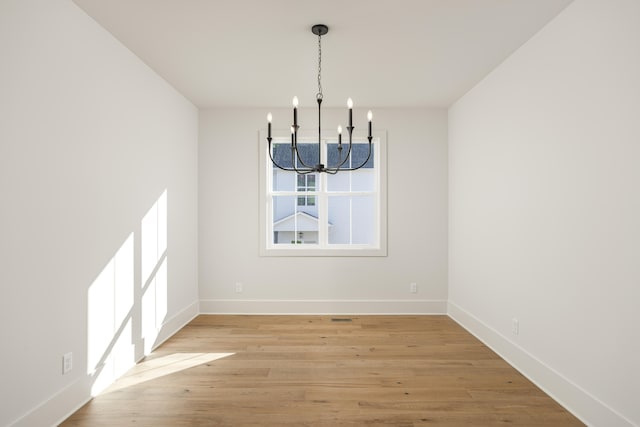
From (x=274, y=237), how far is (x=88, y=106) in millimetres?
2804

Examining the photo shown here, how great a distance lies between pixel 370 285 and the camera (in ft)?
16.0

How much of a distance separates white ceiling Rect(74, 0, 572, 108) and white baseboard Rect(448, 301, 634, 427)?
7.83 feet

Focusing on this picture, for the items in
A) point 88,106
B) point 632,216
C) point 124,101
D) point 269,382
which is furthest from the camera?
point 124,101

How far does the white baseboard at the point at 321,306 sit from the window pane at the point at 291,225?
0.78m

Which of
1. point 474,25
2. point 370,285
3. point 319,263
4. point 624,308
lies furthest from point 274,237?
point 624,308

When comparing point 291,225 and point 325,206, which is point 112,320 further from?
point 325,206

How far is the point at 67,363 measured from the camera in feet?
7.77

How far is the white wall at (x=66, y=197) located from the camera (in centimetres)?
198

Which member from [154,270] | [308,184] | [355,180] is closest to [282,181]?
[308,184]

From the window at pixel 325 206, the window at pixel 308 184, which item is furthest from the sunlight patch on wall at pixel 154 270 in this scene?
the window at pixel 308 184

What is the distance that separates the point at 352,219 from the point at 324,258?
2.05 feet

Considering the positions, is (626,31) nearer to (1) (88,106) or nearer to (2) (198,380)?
(1) (88,106)

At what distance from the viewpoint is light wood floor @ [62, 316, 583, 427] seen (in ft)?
7.77

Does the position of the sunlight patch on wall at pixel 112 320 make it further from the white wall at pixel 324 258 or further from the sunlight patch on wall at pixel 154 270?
the white wall at pixel 324 258
